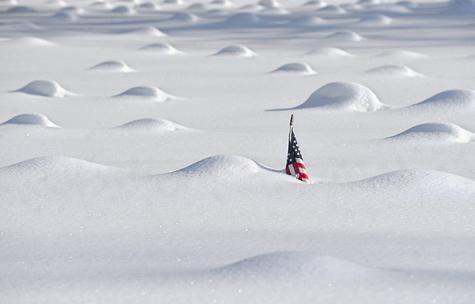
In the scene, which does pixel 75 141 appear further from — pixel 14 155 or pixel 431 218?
pixel 431 218

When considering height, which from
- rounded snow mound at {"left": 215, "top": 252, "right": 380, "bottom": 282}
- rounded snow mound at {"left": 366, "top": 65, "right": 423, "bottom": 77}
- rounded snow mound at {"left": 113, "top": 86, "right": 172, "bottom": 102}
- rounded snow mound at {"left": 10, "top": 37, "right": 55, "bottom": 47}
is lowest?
rounded snow mound at {"left": 10, "top": 37, "right": 55, "bottom": 47}

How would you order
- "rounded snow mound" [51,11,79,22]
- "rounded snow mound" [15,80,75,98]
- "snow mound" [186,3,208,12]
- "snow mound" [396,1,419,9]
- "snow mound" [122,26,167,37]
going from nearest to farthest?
"rounded snow mound" [15,80,75,98]
"snow mound" [122,26,167,37]
"rounded snow mound" [51,11,79,22]
"snow mound" [396,1,419,9]
"snow mound" [186,3,208,12]

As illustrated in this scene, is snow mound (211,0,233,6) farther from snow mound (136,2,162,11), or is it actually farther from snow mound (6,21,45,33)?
snow mound (6,21,45,33)

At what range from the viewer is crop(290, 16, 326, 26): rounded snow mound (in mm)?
8526

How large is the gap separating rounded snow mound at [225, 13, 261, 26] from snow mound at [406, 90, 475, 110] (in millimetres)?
5016

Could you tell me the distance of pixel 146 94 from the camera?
437 cm

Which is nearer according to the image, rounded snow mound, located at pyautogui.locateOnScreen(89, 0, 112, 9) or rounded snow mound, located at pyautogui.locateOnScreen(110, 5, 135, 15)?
rounded snow mound, located at pyautogui.locateOnScreen(110, 5, 135, 15)

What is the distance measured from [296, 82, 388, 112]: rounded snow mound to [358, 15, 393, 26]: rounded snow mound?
4.53 meters

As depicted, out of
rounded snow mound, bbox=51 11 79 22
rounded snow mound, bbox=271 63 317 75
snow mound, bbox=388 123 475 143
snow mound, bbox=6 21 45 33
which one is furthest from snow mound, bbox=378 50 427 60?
rounded snow mound, bbox=51 11 79 22

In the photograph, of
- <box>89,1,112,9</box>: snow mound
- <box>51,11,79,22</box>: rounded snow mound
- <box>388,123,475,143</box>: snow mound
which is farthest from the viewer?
<box>89,1,112,9</box>: snow mound

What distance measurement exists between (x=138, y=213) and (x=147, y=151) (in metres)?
0.90

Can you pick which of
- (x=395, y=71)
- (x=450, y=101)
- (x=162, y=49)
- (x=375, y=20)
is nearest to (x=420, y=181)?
(x=450, y=101)

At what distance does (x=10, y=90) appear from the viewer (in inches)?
186

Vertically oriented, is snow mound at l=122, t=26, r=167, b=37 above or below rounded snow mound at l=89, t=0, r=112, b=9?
above
